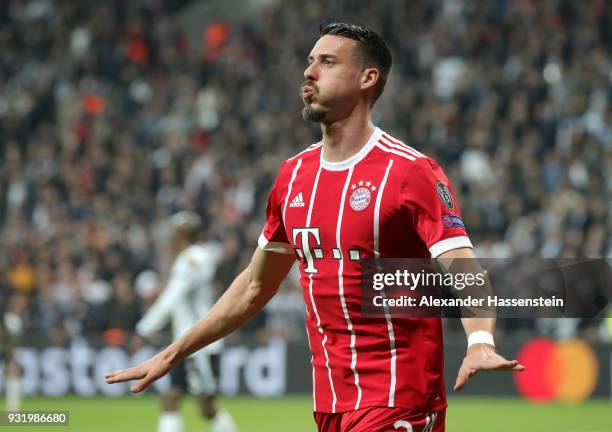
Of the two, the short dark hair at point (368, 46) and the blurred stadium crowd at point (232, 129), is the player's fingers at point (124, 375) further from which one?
the blurred stadium crowd at point (232, 129)

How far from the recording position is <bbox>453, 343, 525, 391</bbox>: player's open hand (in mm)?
3828

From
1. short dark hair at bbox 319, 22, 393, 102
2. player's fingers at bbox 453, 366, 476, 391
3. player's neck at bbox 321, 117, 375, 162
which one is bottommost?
player's fingers at bbox 453, 366, 476, 391

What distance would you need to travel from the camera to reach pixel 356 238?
455 cm

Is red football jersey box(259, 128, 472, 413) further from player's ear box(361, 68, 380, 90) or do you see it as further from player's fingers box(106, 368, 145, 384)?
player's fingers box(106, 368, 145, 384)

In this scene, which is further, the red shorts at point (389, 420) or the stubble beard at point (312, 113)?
the stubble beard at point (312, 113)

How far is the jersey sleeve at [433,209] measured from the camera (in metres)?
4.29

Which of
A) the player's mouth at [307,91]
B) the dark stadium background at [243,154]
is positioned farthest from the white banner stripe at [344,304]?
the dark stadium background at [243,154]

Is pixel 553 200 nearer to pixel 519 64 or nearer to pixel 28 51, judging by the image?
pixel 519 64

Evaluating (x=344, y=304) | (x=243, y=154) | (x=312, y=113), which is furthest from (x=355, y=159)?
(x=243, y=154)

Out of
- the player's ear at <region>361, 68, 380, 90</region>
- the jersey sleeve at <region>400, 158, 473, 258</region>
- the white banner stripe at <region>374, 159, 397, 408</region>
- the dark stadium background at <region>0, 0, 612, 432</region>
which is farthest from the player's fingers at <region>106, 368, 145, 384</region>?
the dark stadium background at <region>0, 0, 612, 432</region>

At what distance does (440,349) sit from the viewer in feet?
15.1

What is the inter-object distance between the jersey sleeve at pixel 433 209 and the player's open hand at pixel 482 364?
1.55 feet

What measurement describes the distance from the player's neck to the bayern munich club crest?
19cm

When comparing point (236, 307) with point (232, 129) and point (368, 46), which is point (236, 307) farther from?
point (232, 129)
